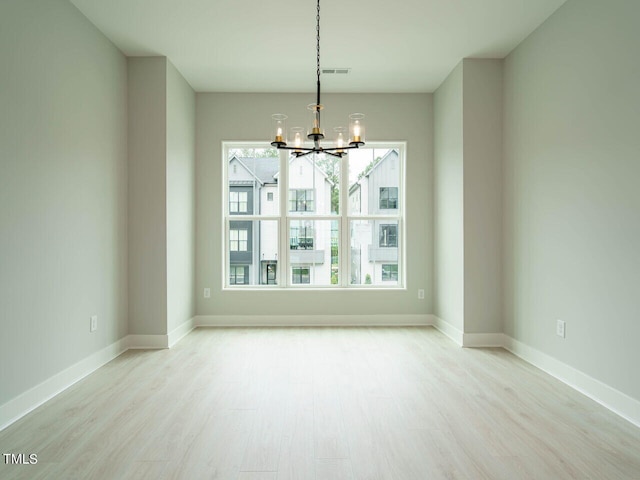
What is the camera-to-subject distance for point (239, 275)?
5.25 metres

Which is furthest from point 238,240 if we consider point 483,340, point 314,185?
point 483,340

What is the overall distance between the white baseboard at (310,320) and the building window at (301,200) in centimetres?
138

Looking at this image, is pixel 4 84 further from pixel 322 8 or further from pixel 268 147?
pixel 268 147

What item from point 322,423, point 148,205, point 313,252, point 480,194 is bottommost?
point 322,423

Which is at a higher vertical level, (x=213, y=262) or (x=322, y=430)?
(x=213, y=262)

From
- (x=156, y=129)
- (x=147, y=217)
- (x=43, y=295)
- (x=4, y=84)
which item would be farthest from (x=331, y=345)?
(x=4, y=84)

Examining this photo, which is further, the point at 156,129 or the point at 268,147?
the point at 268,147

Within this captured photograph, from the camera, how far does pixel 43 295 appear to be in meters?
2.84

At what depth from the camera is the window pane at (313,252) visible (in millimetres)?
5262

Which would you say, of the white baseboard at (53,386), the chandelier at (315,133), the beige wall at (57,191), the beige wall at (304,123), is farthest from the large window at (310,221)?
the chandelier at (315,133)

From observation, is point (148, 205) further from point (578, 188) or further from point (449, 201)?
point (578, 188)

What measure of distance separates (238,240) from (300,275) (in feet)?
3.04

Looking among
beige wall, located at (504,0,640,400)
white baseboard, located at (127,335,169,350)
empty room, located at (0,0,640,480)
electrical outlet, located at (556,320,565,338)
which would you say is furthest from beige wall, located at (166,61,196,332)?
electrical outlet, located at (556,320,565,338)

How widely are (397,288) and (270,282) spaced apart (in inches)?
64.7
